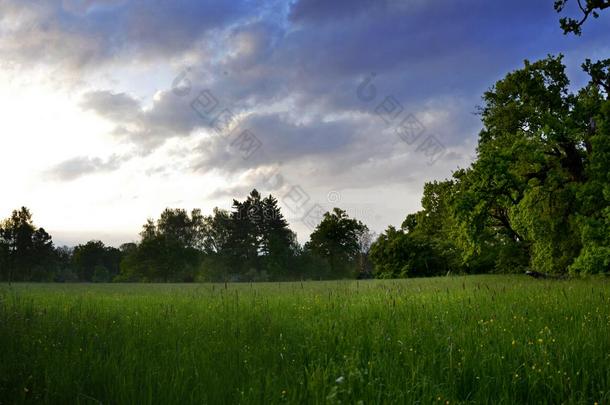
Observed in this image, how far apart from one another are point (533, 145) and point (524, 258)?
50.0 feet

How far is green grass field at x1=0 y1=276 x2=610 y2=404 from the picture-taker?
500 cm

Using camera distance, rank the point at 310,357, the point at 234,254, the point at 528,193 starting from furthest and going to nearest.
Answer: the point at 234,254 → the point at 528,193 → the point at 310,357

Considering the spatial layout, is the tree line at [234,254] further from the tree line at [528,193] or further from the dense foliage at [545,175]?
the dense foliage at [545,175]

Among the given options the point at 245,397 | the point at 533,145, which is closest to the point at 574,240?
the point at 533,145

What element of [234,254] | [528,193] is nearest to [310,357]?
[528,193]

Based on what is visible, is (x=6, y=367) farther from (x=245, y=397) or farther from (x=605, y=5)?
(x=605, y=5)

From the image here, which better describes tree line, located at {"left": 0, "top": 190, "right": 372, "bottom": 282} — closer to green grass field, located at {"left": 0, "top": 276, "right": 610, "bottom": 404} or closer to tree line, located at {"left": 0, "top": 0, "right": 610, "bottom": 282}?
tree line, located at {"left": 0, "top": 0, "right": 610, "bottom": 282}

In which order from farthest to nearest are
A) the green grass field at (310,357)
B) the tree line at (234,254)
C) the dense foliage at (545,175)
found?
the tree line at (234,254), the dense foliage at (545,175), the green grass field at (310,357)

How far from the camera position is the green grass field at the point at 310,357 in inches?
197

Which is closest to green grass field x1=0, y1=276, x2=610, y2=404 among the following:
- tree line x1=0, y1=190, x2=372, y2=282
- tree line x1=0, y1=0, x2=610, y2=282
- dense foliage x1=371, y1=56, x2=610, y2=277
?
tree line x1=0, y1=0, x2=610, y2=282

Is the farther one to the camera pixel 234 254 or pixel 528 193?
pixel 234 254

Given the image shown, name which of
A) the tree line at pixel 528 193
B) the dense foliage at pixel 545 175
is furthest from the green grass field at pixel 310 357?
the dense foliage at pixel 545 175

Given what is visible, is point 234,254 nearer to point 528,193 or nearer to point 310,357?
point 528,193

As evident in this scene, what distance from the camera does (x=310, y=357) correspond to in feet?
21.8
